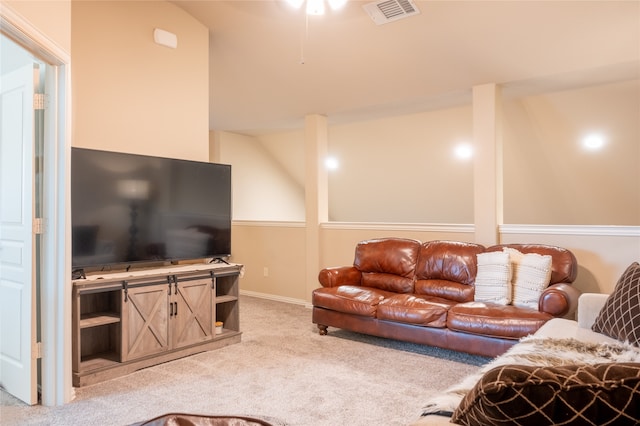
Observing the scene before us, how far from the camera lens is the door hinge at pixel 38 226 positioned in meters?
2.63

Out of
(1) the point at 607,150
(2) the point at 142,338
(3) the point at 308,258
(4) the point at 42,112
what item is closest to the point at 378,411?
(2) the point at 142,338

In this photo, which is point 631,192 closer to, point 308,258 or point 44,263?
point 308,258

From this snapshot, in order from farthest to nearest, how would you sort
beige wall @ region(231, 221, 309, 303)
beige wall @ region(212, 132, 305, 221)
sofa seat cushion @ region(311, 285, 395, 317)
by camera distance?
beige wall @ region(212, 132, 305, 221) → beige wall @ region(231, 221, 309, 303) → sofa seat cushion @ region(311, 285, 395, 317)

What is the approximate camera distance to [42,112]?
2.71 meters

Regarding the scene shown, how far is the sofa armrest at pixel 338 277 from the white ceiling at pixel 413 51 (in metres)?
2.03

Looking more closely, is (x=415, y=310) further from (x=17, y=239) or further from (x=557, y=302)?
(x=17, y=239)

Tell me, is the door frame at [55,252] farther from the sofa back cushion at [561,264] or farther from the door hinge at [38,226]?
the sofa back cushion at [561,264]

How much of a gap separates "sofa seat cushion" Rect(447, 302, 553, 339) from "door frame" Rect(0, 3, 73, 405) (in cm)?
270

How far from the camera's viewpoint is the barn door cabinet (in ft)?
9.84

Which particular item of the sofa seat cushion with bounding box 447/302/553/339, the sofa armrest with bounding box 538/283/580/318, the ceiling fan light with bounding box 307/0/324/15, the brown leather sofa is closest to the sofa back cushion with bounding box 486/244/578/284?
the brown leather sofa

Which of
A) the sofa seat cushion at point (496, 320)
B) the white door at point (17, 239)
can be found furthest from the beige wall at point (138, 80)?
the sofa seat cushion at point (496, 320)

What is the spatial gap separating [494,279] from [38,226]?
3358mm

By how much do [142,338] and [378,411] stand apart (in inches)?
72.3

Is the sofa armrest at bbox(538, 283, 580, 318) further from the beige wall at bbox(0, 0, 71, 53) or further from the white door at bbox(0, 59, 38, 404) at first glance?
the beige wall at bbox(0, 0, 71, 53)
